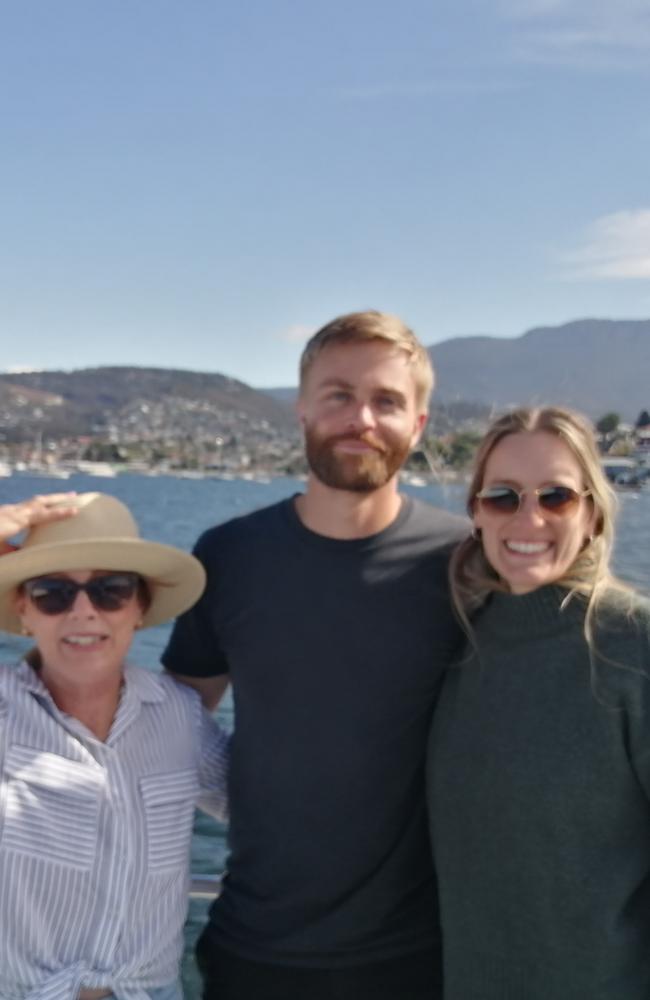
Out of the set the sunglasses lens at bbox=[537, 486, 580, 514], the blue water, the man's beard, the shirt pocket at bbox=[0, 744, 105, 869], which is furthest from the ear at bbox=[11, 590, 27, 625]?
the sunglasses lens at bbox=[537, 486, 580, 514]

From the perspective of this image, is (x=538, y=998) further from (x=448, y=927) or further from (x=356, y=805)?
(x=356, y=805)

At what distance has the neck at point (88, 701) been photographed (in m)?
2.73

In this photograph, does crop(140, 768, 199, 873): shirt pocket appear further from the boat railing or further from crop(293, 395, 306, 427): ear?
crop(293, 395, 306, 427): ear

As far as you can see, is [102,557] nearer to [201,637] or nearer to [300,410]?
[201,637]

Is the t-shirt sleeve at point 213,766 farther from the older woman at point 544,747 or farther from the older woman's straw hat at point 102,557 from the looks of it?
the older woman at point 544,747

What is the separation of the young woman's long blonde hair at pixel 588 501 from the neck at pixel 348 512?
0.27 m

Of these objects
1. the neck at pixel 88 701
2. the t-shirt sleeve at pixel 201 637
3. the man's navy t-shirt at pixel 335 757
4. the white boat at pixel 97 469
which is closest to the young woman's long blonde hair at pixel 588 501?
the man's navy t-shirt at pixel 335 757

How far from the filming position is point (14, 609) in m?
2.97

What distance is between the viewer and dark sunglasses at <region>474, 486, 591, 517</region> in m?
2.53

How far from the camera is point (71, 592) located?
2734mm

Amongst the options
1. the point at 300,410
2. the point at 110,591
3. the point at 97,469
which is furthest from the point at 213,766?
the point at 97,469

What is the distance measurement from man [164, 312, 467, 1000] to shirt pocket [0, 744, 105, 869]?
18.9 inches

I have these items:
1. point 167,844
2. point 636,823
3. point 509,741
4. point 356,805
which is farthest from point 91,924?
point 636,823

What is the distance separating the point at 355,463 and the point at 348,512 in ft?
0.47
